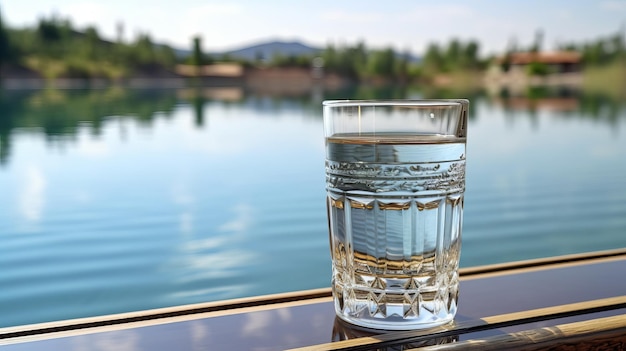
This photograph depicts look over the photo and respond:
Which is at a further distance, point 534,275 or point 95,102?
point 95,102

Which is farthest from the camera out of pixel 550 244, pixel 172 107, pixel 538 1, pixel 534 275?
pixel 538 1

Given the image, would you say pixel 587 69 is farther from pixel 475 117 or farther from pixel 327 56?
pixel 475 117

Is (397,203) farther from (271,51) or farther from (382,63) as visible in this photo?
(271,51)

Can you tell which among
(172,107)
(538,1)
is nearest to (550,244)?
(172,107)

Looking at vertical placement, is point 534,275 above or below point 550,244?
above

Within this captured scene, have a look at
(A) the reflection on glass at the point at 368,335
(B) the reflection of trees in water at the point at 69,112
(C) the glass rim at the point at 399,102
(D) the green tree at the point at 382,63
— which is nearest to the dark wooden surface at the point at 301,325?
(A) the reflection on glass at the point at 368,335

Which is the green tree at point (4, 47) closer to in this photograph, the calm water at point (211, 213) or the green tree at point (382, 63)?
the green tree at point (382, 63)

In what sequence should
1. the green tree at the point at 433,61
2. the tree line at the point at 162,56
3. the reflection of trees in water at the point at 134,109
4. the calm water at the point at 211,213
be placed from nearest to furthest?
the calm water at the point at 211,213, the reflection of trees in water at the point at 134,109, the tree line at the point at 162,56, the green tree at the point at 433,61
